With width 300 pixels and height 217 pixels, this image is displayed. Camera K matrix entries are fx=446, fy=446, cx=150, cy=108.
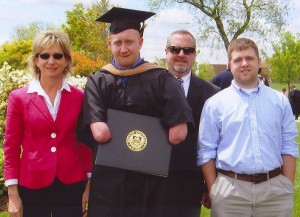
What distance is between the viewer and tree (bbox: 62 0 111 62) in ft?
91.6

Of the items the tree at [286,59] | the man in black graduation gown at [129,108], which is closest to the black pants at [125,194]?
the man in black graduation gown at [129,108]

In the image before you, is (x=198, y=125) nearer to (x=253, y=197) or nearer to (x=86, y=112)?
(x=253, y=197)

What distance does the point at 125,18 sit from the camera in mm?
3121

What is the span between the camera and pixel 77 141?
3.20 meters

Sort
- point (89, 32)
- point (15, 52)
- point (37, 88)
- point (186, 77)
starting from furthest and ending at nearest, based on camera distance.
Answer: point (89, 32) → point (15, 52) → point (186, 77) → point (37, 88)

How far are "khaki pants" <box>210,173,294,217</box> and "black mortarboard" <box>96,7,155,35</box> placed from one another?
50.0 inches

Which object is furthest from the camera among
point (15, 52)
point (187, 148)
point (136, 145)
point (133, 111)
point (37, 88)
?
point (15, 52)

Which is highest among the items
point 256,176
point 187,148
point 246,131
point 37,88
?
point 37,88

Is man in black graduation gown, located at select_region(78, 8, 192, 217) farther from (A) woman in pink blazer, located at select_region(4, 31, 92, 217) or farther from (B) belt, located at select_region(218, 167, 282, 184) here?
(B) belt, located at select_region(218, 167, 282, 184)

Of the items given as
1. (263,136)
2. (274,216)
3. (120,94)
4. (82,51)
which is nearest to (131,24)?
(120,94)

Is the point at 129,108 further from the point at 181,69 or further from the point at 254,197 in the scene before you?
the point at 254,197

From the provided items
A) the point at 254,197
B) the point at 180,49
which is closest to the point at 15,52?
the point at 180,49

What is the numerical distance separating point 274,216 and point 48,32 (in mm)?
2090

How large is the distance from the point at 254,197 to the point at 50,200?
1441mm
